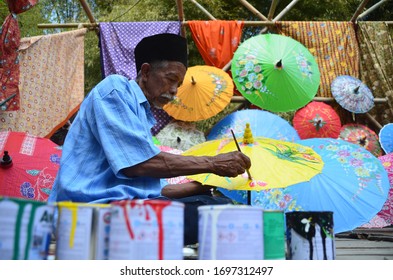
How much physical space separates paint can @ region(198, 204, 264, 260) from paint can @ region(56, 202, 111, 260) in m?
0.22

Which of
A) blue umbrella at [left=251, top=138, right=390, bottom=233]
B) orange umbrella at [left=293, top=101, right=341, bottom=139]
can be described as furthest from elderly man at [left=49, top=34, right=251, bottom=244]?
orange umbrella at [left=293, top=101, right=341, bottom=139]

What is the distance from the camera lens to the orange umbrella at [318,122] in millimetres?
5883

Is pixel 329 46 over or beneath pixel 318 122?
over

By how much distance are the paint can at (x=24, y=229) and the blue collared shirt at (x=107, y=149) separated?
52cm

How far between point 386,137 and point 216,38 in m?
2.77

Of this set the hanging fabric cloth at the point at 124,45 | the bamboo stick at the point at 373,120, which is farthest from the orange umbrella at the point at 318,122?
the hanging fabric cloth at the point at 124,45

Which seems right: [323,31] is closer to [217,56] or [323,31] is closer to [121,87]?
[217,56]

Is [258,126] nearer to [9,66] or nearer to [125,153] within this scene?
[9,66]

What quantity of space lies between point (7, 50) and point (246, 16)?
6.20m

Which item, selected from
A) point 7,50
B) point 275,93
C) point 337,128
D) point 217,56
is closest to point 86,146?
point 7,50

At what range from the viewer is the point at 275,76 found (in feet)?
16.5

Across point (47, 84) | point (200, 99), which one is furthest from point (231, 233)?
point (200, 99)

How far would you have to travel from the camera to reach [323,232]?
3.56 feet

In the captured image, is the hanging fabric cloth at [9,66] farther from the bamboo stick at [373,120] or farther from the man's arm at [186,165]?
the bamboo stick at [373,120]
